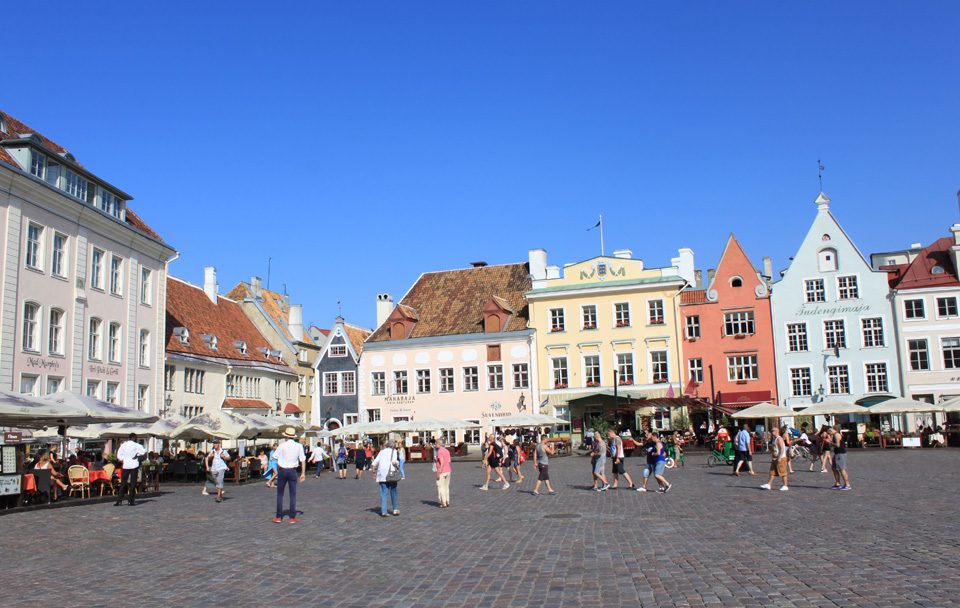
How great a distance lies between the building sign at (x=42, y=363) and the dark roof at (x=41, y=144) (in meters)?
6.79

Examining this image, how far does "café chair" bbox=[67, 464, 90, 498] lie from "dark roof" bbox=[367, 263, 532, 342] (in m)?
32.9

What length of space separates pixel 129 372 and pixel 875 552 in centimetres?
3413

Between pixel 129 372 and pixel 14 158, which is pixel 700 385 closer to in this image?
pixel 129 372

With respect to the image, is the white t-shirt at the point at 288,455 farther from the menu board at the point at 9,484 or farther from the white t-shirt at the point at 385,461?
the menu board at the point at 9,484

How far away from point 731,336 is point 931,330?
390 inches

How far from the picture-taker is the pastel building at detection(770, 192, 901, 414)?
46.2 metres

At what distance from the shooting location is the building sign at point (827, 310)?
46812 millimetres

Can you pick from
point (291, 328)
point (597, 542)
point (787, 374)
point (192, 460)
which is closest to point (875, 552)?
point (597, 542)

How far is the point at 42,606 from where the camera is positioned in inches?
335

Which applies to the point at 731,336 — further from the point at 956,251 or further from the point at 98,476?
the point at 98,476

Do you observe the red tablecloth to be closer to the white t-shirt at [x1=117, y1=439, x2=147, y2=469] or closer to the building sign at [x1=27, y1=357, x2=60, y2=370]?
the white t-shirt at [x1=117, y1=439, x2=147, y2=469]

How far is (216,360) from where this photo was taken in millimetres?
47906

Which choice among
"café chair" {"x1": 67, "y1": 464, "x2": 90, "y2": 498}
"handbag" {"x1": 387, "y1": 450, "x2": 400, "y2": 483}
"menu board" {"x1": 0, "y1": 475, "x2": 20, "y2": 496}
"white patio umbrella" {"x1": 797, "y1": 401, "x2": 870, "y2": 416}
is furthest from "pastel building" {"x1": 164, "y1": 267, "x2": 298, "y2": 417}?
"white patio umbrella" {"x1": 797, "y1": 401, "x2": 870, "y2": 416}

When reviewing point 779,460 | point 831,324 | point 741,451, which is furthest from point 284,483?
point 831,324
